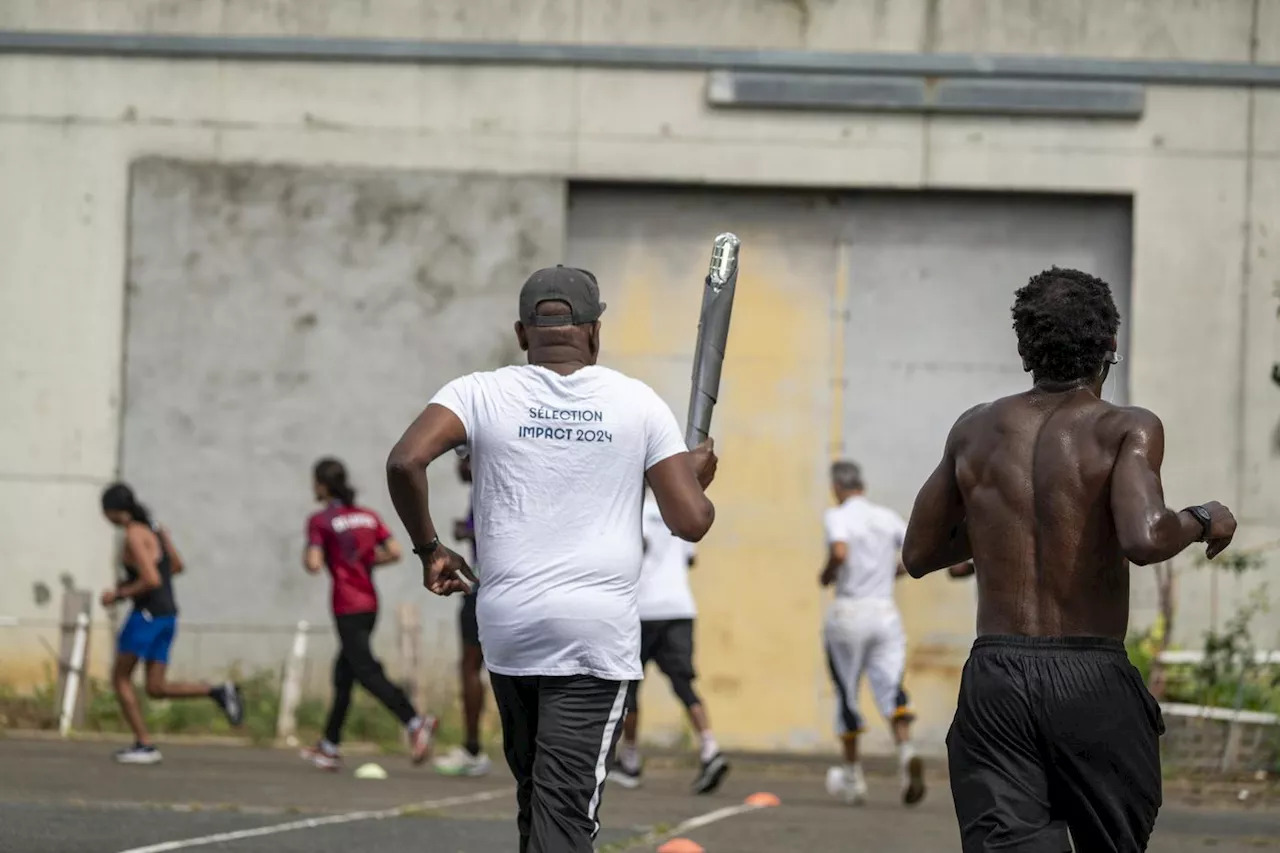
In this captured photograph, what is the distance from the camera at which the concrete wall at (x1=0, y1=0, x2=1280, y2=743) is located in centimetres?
1633

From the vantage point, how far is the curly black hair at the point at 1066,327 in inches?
200

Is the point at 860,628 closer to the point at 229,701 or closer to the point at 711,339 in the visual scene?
the point at 229,701

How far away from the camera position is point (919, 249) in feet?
54.9

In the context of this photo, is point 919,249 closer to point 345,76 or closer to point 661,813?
point 345,76

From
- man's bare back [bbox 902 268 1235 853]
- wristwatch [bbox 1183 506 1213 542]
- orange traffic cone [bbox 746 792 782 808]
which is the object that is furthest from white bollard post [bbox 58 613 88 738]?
wristwatch [bbox 1183 506 1213 542]

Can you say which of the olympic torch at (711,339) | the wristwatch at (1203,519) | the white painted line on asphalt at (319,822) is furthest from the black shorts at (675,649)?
the wristwatch at (1203,519)

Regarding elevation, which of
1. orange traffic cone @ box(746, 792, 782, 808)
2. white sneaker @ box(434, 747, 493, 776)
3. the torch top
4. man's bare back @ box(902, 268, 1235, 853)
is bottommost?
white sneaker @ box(434, 747, 493, 776)

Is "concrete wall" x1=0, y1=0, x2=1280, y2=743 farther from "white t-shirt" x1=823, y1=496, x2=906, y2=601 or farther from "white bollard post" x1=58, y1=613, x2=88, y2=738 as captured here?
"white t-shirt" x1=823, y1=496, x2=906, y2=601

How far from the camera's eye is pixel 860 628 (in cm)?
1266

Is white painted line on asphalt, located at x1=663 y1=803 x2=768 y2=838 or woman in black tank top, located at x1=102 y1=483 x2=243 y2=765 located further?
woman in black tank top, located at x1=102 y1=483 x2=243 y2=765

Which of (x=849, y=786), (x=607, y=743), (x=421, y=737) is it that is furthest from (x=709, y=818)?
(x=607, y=743)

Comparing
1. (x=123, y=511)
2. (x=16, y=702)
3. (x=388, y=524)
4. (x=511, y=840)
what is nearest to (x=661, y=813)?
(x=511, y=840)

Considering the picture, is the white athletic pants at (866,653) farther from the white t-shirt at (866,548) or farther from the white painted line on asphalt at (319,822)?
the white painted line on asphalt at (319,822)

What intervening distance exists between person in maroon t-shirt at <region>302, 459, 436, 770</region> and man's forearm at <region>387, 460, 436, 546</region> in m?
7.87
